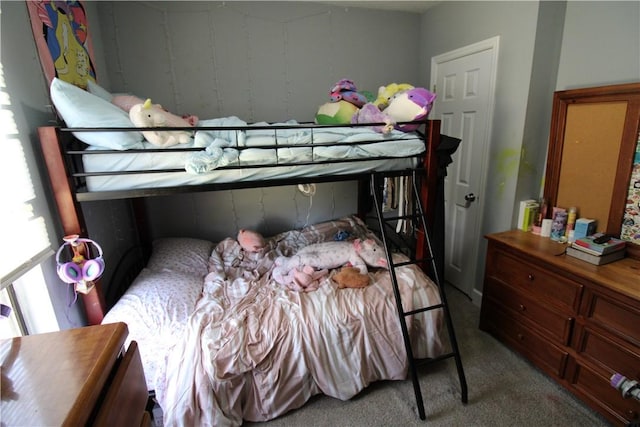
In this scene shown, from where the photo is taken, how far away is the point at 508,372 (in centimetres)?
203

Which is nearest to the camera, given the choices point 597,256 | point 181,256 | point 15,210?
point 15,210

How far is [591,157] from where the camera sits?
1.96m

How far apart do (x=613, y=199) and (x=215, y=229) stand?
301 centimetres

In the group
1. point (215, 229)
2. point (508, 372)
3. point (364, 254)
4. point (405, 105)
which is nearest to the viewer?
point (405, 105)

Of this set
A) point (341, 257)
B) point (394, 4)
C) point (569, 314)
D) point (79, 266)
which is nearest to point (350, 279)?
point (341, 257)

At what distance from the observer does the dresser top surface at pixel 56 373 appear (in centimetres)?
60

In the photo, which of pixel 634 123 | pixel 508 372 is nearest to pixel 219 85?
pixel 634 123

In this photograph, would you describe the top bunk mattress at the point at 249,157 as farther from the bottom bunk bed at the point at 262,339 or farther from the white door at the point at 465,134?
the white door at the point at 465,134

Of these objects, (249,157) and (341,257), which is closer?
(249,157)

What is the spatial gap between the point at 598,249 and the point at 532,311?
0.54 metres

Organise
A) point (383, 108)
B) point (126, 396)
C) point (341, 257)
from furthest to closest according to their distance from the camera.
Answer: point (341, 257) → point (383, 108) → point (126, 396)

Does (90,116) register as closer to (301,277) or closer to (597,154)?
(301,277)

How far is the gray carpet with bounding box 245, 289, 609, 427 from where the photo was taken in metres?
1.71

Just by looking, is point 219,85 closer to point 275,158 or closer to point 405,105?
point 275,158
